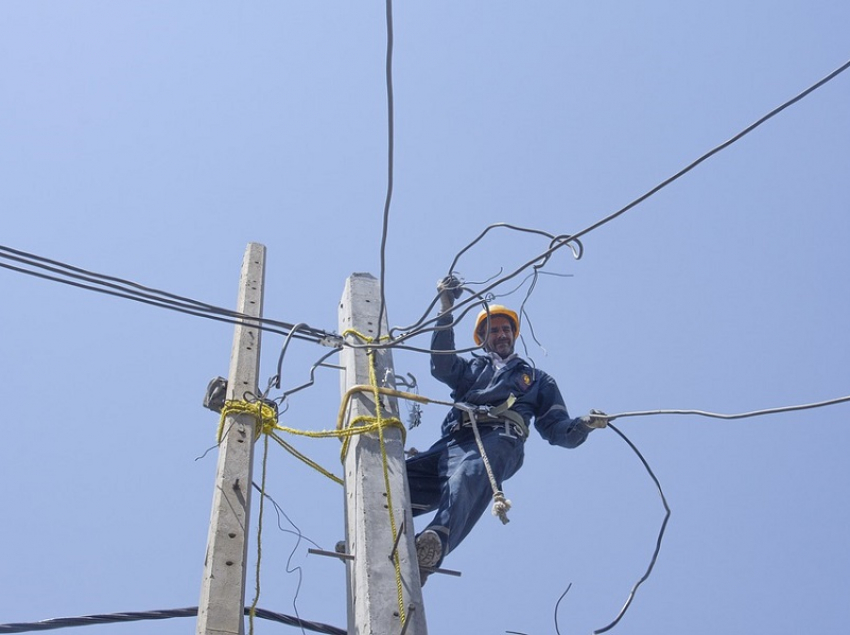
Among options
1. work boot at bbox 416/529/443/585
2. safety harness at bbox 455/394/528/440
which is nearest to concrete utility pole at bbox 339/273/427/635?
work boot at bbox 416/529/443/585

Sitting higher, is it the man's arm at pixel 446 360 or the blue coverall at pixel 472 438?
the man's arm at pixel 446 360

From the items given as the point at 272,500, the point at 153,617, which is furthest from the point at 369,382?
the point at 153,617

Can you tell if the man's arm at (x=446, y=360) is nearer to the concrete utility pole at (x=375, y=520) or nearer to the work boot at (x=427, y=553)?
the concrete utility pole at (x=375, y=520)

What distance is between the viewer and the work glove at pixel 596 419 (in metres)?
4.81

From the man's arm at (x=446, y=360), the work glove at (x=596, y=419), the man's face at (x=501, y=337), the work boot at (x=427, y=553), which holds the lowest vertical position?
the work boot at (x=427, y=553)

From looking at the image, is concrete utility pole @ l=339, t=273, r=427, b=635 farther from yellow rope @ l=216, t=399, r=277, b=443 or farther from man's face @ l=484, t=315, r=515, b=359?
man's face @ l=484, t=315, r=515, b=359

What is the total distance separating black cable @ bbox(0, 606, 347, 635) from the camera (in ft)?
14.2

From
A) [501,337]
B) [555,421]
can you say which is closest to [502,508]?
[555,421]

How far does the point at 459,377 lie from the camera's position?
5.37 meters

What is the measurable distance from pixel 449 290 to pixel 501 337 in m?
1.12

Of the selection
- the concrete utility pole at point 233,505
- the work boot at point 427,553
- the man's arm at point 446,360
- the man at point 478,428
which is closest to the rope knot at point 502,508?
the man at point 478,428

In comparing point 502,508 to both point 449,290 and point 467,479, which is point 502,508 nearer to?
point 467,479

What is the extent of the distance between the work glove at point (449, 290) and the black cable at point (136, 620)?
158 cm

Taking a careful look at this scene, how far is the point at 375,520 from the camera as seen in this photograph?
3656mm
